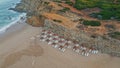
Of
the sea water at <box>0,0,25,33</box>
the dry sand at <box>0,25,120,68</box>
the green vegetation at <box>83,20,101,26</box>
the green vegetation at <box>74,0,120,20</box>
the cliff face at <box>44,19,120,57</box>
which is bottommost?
the sea water at <box>0,0,25,33</box>

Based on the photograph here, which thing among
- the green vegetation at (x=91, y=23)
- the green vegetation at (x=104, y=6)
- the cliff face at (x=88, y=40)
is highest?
the green vegetation at (x=104, y=6)

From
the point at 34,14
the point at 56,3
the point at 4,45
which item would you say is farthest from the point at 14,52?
the point at 56,3

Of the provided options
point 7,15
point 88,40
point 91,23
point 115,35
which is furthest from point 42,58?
point 7,15

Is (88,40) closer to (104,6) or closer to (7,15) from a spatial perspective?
(104,6)

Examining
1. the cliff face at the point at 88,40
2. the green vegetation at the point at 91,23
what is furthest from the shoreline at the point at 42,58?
the green vegetation at the point at 91,23

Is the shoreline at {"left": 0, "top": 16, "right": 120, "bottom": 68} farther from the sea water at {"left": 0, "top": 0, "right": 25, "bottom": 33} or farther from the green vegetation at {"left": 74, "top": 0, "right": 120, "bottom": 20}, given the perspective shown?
the green vegetation at {"left": 74, "top": 0, "right": 120, "bottom": 20}

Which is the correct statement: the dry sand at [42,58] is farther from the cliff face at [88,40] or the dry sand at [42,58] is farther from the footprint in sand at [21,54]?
A: the cliff face at [88,40]

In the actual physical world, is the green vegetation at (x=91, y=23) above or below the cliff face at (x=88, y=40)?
above

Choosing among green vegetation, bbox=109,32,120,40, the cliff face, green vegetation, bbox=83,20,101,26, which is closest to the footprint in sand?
the cliff face

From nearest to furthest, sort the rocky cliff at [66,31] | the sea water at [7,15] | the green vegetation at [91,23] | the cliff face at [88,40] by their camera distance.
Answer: the cliff face at [88,40]
the rocky cliff at [66,31]
the green vegetation at [91,23]
the sea water at [7,15]
